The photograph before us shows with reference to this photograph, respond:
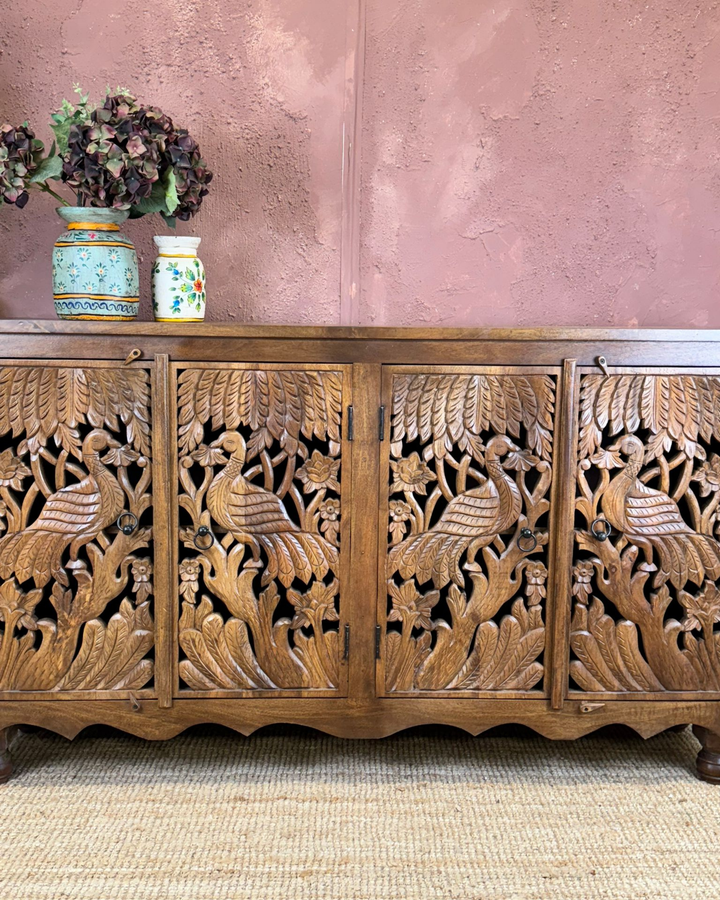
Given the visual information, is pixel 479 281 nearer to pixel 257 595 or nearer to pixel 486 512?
pixel 486 512

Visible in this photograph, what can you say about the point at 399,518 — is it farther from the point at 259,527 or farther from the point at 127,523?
the point at 127,523

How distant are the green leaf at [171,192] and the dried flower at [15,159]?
11.6 inches

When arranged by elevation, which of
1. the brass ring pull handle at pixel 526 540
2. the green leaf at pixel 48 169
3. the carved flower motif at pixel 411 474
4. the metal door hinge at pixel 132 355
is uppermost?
the green leaf at pixel 48 169

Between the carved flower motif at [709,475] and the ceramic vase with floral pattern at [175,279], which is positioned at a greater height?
the ceramic vase with floral pattern at [175,279]

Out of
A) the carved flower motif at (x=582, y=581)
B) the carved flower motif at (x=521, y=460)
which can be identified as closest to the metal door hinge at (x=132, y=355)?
the carved flower motif at (x=521, y=460)

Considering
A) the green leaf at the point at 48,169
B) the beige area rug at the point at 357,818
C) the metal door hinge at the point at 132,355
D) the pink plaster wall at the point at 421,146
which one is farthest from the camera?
the pink plaster wall at the point at 421,146

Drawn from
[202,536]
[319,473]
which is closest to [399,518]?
[319,473]

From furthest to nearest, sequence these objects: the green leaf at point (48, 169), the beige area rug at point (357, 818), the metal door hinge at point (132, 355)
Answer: the green leaf at point (48, 169)
the metal door hinge at point (132, 355)
the beige area rug at point (357, 818)

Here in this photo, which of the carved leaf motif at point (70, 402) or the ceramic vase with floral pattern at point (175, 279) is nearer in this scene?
the carved leaf motif at point (70, 402)

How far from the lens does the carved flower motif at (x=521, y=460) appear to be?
1.63 m

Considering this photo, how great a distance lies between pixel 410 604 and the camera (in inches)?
64.9

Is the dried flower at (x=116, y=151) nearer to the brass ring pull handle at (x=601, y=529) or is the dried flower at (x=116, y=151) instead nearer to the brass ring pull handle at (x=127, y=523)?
the brass ring pull handle at (x=127, y=523)

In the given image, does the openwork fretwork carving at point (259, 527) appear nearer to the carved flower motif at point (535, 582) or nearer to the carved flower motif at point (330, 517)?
the carved flower motif at point (330, 517)

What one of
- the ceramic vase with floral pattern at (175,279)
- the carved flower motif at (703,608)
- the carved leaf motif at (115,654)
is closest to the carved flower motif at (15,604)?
the carved leaf motif at (115,654)
